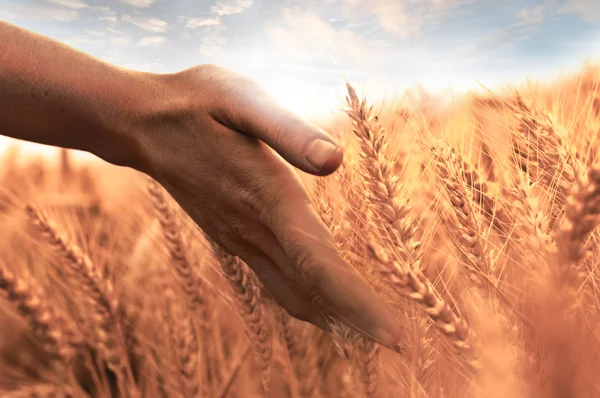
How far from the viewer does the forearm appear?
0.88 metres

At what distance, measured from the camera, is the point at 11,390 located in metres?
1.00

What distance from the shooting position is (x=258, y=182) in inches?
32.7

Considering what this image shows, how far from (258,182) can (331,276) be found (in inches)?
8.5

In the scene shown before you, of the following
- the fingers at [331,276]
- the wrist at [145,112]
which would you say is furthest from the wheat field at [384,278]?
the wrist at [145,112]

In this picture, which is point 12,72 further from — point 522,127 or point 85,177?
point 522,127

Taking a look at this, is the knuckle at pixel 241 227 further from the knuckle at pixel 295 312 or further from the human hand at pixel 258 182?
the knuckle at pixel 295 312

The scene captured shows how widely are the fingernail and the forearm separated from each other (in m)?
0.39

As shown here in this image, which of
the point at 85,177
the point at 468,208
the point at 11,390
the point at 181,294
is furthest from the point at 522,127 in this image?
the point at 85,177

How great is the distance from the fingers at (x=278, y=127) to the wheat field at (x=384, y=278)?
0.06 metres

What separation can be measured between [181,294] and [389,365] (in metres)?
0.51

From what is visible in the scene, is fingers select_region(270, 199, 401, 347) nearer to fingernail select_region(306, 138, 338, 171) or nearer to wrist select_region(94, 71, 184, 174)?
fingernail select_region(306, 138, 338, 171)

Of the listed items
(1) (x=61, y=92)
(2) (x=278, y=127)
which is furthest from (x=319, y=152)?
(1) (x=61, y=92)

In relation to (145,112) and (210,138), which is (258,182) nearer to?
(210,138)

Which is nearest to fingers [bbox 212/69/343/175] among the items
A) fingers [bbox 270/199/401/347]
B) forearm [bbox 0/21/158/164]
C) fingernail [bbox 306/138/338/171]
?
fingernail [bbox 306/138/338/171]
